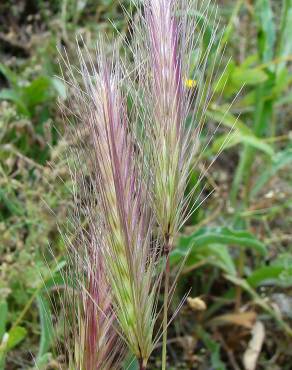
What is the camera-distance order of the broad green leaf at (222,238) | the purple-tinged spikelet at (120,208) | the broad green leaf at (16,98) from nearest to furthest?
the purple-tinged spikelet at (120,208) → the broad green leaf at (222,238) → the broad green leaf at (16,98)

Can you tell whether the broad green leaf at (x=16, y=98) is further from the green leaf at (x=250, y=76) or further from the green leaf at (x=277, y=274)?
the green leaf at (x=277, y=274)

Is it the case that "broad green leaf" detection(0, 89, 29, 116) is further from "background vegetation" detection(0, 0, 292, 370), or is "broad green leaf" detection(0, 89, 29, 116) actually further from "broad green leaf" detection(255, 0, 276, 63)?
"broad green leaf" detection(255, 0, 276, 63)

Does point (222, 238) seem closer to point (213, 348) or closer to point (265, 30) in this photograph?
point (213, 348)

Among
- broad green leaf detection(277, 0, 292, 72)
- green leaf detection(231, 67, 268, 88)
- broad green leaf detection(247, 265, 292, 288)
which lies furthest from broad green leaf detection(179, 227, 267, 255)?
broad green leaf detection(277, 0, 292, 72)

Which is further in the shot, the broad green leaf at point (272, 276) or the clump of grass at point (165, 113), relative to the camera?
the broad green leaf at point (272, 276)

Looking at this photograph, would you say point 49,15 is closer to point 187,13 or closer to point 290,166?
point 290,166

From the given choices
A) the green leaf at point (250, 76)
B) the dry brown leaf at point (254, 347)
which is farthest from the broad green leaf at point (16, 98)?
the dry brown leaf at point (254, 347)

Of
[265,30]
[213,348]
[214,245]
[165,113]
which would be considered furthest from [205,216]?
[165,113]

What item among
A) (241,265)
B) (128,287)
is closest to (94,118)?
(128,287)
